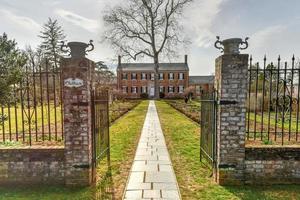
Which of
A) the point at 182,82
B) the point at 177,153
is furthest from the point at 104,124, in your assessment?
the point at 182,82

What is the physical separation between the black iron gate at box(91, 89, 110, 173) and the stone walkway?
2.63ft

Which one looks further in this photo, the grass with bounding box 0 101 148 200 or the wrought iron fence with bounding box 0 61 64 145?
the wrought iron fence with bounding box 0 61 64 145

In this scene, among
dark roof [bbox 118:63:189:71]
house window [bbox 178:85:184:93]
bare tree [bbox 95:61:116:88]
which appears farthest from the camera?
dark roof [bbox 118:63:189:71]

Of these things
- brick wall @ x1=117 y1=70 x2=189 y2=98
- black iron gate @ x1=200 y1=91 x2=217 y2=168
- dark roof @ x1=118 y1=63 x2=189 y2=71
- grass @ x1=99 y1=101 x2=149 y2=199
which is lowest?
grass @ x1=99 y1=101 x2=149 y2=199

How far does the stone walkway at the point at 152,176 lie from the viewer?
4082 millimetres

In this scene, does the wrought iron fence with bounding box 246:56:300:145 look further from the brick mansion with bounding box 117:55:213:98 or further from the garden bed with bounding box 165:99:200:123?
the brick mansion with bounding box 117:55:213:98

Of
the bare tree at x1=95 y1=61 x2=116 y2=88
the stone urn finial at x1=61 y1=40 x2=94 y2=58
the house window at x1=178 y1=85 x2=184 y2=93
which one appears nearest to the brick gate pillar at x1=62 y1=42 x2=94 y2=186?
the stone urn finial at x1=61 y1=40 x2=94 y2=58

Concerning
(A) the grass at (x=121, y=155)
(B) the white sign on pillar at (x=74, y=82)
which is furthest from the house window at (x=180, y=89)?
(B) the white sign on pillar at (x=74, y=82)

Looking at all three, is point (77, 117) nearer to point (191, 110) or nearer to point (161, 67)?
point (191, 110)

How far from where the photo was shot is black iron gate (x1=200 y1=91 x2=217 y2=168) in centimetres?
485

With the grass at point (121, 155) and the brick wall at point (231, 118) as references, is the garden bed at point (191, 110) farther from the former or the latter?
the brick wall at point (231, 118)

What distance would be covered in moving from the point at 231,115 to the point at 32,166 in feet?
12.8

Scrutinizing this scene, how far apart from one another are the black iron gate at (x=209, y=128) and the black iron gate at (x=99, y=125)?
2360 millimetres

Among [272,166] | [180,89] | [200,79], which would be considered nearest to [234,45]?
[272,166]
